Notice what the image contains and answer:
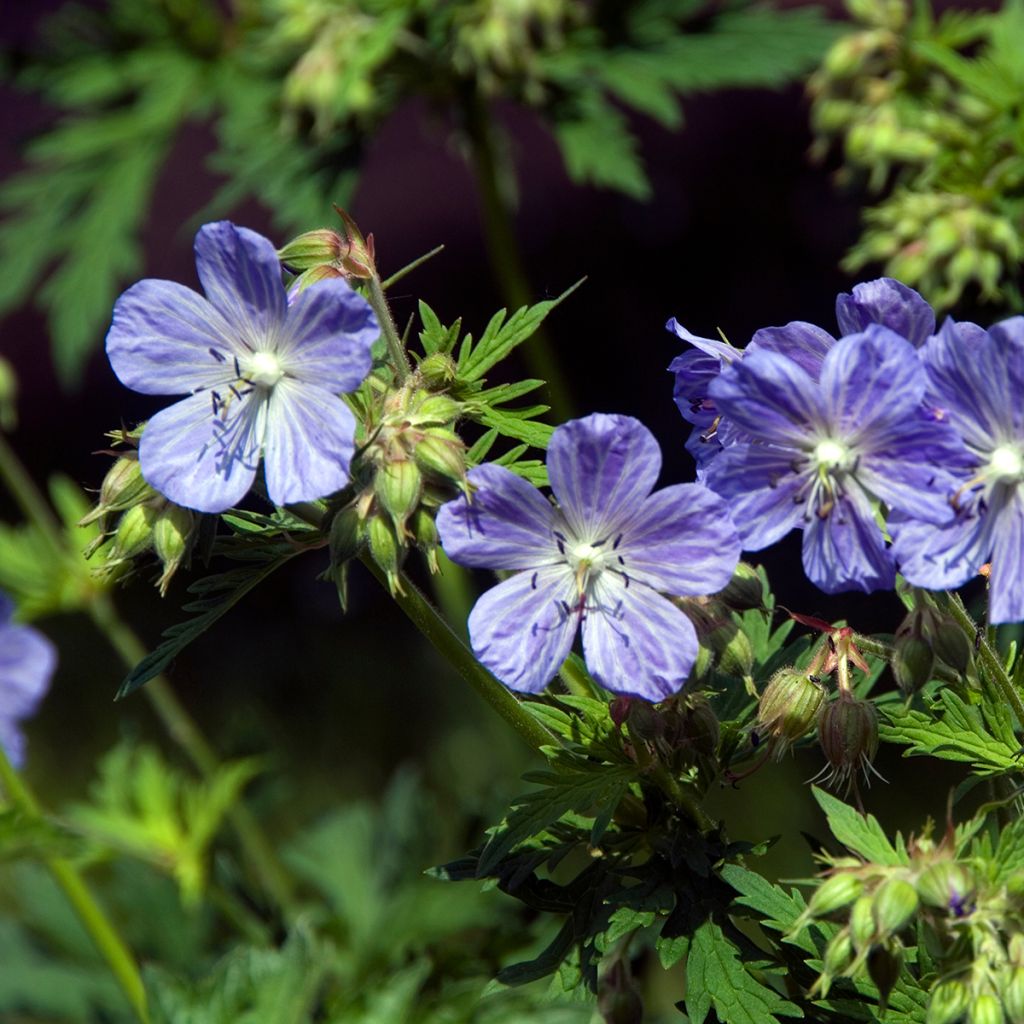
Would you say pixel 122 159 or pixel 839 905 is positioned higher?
pixel 122 159

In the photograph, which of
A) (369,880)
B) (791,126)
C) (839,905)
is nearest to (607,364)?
(791,126)

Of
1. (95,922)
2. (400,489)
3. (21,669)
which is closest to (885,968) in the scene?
(400,489)

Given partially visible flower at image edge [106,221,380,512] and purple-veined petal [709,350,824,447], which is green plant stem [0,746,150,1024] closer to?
partially visible flower at image edge [106,221,380,512]

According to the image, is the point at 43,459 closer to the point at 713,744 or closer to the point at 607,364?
the point at 607,364

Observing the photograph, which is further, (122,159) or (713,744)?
(122,159)

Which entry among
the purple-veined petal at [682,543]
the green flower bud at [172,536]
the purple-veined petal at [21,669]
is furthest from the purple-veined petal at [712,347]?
the purple-veined petal at [21,669]

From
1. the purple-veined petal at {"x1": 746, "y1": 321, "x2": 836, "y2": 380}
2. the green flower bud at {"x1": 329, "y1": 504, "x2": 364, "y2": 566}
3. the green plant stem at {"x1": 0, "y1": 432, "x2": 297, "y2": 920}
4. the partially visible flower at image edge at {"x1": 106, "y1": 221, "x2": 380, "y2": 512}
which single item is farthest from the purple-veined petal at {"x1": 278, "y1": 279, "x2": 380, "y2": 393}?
the green plant stem at {"x1": 0, "y1": 432, "x2": 297, "y2": 920}

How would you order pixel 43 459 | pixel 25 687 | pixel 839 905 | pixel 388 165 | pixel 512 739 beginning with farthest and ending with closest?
pixel 43 459 < pixel 388 165 < pixel 512 739 < pixel 25 687 < pixel 839 905

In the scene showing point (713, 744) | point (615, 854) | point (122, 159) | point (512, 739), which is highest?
point (122, 159)
